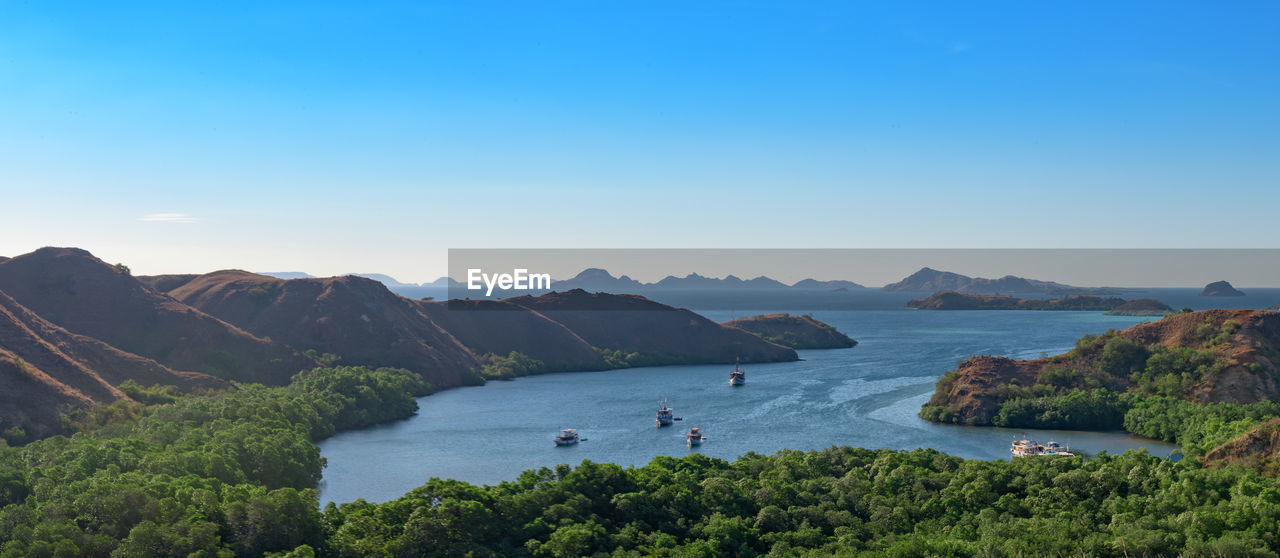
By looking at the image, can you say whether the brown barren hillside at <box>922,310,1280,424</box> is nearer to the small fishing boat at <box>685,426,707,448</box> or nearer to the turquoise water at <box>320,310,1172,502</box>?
the turquoise water at <box>320,310,1172,502</box>

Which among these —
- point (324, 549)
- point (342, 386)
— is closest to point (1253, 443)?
point (324, 549)

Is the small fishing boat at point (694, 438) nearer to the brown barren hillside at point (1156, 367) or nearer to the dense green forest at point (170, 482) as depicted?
the brown barren hillside at point (1156, 367)

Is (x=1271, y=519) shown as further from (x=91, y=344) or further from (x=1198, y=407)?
(x=91, y=344)

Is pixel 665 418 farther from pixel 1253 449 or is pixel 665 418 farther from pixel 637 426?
pixel 1253 449

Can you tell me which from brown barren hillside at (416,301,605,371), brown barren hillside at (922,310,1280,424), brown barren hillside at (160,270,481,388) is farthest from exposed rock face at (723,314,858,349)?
brown barren hillside at (922,310,1280,424)

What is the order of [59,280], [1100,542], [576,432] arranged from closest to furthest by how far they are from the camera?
1. [1100,542]
2. [576,432]
3. [59,280]

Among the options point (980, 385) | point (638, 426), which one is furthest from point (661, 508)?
point (980, 385)
